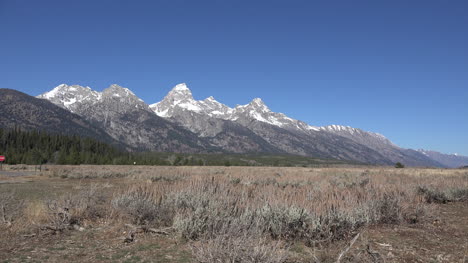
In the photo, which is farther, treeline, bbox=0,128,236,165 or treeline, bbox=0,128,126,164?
treeline, bbox=0,128,236,165

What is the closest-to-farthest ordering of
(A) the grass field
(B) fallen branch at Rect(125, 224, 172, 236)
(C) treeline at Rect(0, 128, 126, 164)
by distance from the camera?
(A) the grass field < (B) fallen branch at Rect(125, 224, 172, 236) < (C) treeline at Rect(0, 128, 126, 164)

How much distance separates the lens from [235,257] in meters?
4.42

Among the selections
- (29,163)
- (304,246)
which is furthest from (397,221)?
→ (29,163)

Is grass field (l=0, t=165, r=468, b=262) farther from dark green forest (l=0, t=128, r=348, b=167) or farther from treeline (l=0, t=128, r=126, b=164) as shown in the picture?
dark green forest (l=0, t=128, r=348, b=167)

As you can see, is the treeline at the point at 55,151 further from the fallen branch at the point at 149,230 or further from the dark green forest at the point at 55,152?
the fallen branch at the point at 149,230

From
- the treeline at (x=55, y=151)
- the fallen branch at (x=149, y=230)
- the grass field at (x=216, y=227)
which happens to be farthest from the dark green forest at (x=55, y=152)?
the fallen branch at (x=149, y=230)

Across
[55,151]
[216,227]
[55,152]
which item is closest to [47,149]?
[55,152]

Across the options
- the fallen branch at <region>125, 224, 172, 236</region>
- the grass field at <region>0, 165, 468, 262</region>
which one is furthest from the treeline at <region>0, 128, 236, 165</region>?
the fallen branch at <region>125, 224, 172, 236</region>

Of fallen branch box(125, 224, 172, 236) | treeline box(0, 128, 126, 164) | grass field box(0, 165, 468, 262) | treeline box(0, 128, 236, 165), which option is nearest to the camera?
grass field box(0, 165, 468, 262)

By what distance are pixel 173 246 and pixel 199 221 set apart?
2.79 ft

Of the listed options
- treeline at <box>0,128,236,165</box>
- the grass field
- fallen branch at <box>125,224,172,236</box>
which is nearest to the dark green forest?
treeline at <box>0,128,236,165</box>

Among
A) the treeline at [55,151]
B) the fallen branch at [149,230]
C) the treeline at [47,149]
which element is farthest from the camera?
the treeline at [55,151]

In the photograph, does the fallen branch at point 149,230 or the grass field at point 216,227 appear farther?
the fallen branch at point 149,230

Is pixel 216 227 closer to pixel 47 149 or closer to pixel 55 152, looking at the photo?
pixel 55 152
